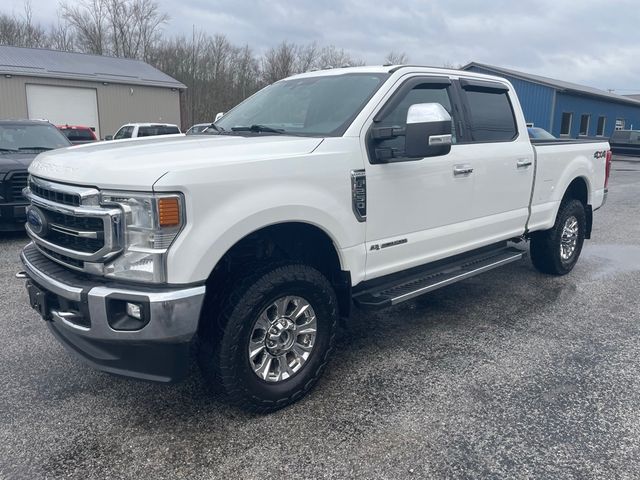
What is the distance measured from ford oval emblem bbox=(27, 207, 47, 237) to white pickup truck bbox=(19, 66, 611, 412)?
2cm

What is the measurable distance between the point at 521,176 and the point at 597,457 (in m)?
2.82

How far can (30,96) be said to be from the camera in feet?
80.8

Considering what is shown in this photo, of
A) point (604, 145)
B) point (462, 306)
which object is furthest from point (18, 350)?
point (604, 145)

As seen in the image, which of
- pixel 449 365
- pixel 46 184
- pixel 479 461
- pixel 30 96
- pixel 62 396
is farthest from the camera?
pixel 30 96

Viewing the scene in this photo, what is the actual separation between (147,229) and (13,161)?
5879 millimetres

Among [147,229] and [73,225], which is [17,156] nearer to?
[73,225]

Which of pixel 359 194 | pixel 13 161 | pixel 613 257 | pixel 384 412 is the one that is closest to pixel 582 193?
pixel 613 257

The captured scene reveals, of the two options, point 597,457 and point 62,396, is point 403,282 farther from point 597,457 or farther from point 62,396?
point 62,396

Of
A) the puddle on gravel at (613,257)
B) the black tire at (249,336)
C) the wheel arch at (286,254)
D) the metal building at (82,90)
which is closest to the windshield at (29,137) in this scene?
the wheel arch at (286,254)

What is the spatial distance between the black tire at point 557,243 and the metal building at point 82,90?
2466 centimetres

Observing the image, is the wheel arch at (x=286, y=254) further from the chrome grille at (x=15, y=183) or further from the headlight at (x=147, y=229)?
the chrome grille at (x=15, y=183)

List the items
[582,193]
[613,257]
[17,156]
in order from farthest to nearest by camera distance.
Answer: [17,156]
[613,257]
[582,193]

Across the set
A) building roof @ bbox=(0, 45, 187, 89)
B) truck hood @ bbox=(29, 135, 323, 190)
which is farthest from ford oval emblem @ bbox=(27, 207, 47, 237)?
building roof @ bbox=(0, 45, 187, 89)

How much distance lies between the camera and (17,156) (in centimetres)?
761
